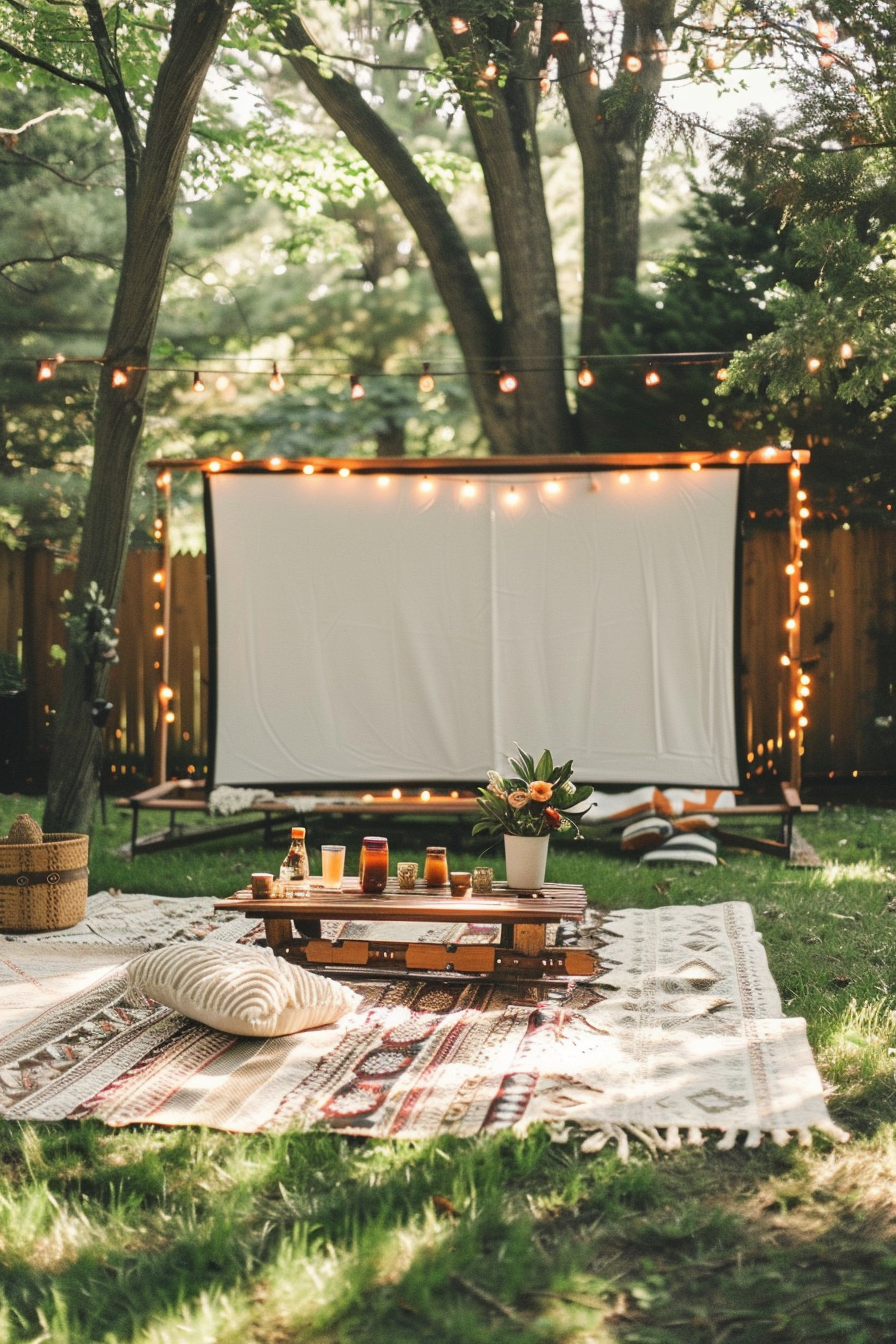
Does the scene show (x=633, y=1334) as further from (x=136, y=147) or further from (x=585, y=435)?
(x=585, y=435)

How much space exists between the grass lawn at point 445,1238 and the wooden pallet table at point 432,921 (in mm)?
1077

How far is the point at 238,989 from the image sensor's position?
3539mm

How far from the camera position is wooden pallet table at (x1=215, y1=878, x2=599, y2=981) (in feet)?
13.4

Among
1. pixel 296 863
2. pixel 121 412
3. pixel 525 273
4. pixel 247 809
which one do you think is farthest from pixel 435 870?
pixel 525 273

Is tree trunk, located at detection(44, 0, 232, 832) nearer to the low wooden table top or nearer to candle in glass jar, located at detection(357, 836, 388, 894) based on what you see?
the low wooden table top

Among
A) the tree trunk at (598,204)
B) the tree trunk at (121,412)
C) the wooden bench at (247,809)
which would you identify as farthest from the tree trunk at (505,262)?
the wooden bench at (247,809)

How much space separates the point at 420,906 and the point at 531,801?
1.80ft

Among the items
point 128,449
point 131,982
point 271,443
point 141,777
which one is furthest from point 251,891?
point 271,443

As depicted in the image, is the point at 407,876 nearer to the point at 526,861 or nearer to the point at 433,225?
the point at 526,861

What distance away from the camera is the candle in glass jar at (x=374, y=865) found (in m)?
4.25

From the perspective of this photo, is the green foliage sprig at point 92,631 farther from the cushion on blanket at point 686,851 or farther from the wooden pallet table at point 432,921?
the cushion on blanket at point 686,851

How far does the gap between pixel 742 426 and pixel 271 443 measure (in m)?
6.53

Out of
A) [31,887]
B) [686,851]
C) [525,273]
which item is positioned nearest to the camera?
[31,887]

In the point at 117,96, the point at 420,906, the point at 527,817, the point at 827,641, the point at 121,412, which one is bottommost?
the point at 420,906
